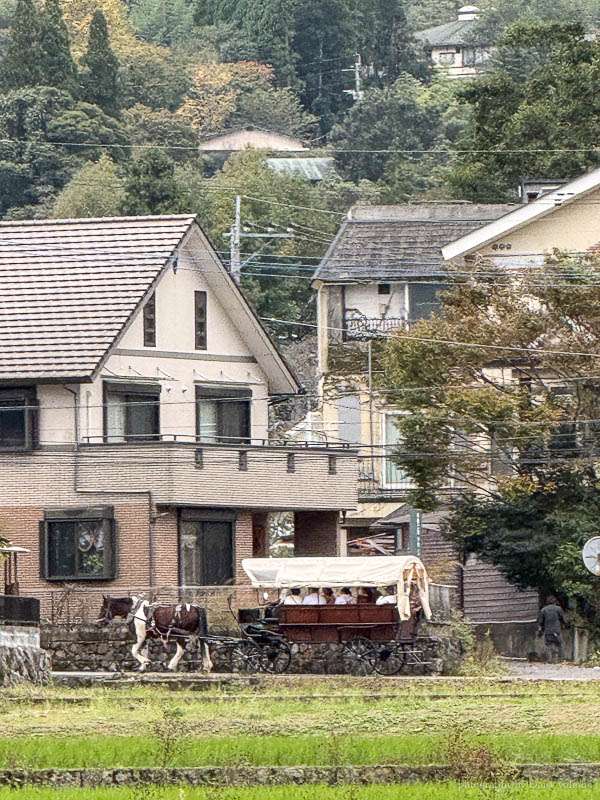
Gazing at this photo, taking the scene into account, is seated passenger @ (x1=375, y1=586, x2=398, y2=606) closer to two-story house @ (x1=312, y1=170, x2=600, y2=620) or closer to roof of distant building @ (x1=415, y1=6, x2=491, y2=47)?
two-story house @ (x1=312, y1=170, x2=600, y2=620)

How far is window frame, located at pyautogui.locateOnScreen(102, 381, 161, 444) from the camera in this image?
4553 cm

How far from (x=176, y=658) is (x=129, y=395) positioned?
9.58m

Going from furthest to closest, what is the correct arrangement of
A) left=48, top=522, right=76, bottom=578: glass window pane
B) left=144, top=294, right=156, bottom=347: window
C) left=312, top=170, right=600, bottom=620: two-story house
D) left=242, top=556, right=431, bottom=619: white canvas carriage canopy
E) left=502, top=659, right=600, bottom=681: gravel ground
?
left=312, top=170, right=600, bottom=620: two-story house < left=144, top=294, right=156, bottom=347: window < left=48, top=522, right=76, bottom=578: glass window pane < left=242, top=556, right=431, bottom=619: white canvas carriage canopy < left=502, top=659, right=600, bottom=681: gravel ground

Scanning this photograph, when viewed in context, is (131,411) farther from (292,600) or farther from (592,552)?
(592,552)

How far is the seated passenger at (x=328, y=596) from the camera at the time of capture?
126ft

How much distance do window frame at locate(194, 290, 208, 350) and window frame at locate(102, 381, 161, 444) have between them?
203cm

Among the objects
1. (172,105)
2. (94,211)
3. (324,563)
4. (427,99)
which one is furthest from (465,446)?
(172,105)

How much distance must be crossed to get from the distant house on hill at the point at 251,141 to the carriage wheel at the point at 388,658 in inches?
3375

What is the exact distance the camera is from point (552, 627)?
145 feet

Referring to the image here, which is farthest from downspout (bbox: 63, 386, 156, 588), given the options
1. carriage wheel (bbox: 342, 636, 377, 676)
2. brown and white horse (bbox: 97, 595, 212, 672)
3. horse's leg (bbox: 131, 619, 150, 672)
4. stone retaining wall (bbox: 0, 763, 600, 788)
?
stone retaining wall (bbox: 0, 763, 600, 788)

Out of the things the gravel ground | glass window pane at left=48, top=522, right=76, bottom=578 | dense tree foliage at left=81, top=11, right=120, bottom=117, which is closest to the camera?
the gravel ground

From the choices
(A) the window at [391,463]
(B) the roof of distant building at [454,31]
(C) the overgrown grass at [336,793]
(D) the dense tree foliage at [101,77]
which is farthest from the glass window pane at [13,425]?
(B) the roof of distant building at [454,31]

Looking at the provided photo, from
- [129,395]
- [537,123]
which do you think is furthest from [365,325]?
[537,123]

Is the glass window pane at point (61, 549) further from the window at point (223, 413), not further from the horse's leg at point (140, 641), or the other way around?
the horse's leg at point (140, 641)
